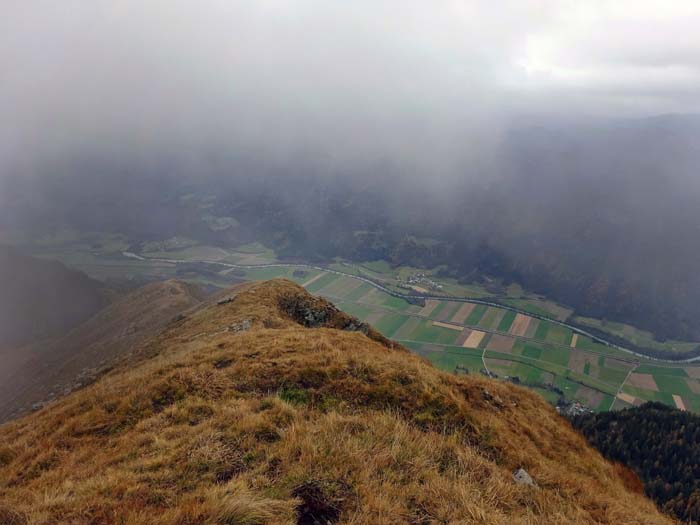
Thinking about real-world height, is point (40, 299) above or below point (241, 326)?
below

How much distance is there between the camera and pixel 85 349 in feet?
223

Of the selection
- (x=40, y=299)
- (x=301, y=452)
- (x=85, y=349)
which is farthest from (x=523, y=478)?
(x=40, y=299)

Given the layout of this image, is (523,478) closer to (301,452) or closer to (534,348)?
(301,452)

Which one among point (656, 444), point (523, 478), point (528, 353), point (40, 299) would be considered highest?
point (523, 478)

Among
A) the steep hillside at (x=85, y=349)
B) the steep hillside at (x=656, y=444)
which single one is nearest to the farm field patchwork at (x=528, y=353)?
the steep hillside at (x=656, y=444)

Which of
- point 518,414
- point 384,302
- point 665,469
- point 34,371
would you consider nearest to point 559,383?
point 665,469

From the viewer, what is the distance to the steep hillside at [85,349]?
2152 inches

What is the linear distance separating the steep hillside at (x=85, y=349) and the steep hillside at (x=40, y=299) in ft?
40.5

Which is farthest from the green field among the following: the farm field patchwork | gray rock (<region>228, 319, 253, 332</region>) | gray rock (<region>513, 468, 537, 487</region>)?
gray rock (<region>513, 468, 537, 487</region>)

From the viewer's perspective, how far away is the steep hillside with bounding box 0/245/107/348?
108 m

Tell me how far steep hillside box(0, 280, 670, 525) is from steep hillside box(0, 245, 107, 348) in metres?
124

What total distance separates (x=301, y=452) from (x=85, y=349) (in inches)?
3135

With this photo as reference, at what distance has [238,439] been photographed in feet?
31.2

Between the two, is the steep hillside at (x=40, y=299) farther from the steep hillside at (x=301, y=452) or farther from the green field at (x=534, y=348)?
the steep hillside at (x=301, y=452)
